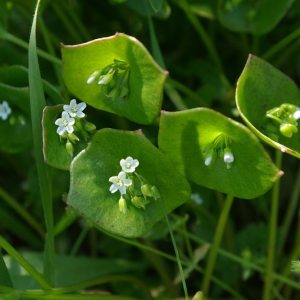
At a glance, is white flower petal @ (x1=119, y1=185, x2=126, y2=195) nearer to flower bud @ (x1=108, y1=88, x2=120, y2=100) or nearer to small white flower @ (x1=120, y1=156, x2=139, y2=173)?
small white flower @ (x1=120, y1=156, x2=139, y2=173)

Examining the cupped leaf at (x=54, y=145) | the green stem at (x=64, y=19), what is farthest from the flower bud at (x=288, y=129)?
the green stem at (x=64, y=19)

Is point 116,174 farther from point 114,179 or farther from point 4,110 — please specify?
point 4,110

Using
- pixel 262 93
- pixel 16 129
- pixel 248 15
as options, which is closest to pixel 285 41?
pixel 248 15

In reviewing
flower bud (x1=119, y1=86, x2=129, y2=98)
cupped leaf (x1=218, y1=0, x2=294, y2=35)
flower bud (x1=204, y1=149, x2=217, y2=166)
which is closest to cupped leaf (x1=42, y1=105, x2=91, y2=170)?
flower bud (x1=119, y1=86, x2=129, y2=98)

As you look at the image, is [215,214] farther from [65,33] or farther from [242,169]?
[65,33]

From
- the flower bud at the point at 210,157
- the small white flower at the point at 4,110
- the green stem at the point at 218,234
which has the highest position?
the flower bud at the point at 210,157

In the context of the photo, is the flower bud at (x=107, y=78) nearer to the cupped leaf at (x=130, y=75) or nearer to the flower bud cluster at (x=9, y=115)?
the cupped leaf at (x=130, y=75)

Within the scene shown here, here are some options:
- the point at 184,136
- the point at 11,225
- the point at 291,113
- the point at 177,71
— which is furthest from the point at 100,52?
the point at 11,225
